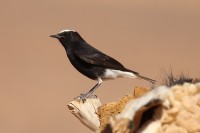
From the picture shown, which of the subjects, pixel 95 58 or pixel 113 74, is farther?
pixel 113 74

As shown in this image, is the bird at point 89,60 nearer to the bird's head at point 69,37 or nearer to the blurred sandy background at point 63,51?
the bird's head at point 69,37

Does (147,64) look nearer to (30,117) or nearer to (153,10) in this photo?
(30,117)

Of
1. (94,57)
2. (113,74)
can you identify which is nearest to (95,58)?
(94,57)

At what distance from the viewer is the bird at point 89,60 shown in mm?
10266

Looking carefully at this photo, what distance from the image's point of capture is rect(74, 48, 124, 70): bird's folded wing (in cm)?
1023

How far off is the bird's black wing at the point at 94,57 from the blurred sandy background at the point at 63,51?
6920mm

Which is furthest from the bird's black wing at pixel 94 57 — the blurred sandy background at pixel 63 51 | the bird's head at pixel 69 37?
the blurred sandy background at pixel 63 51

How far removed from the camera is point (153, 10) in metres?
42.1

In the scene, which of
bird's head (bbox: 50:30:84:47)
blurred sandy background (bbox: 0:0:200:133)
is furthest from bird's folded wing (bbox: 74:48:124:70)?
blurred sandy background (bbox: 0:0:200:133)

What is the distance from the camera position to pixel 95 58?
10.2 meters

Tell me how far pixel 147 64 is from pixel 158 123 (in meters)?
26.7

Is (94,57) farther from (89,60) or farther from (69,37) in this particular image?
(69,37)

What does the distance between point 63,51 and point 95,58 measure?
74.7ft

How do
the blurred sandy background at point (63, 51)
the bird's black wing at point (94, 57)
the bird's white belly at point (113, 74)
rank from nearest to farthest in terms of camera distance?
the bird's black wing at point (94, 57)
the bird's white belly at point (113, 74)
the blurred sandy background at point (63, 51)
